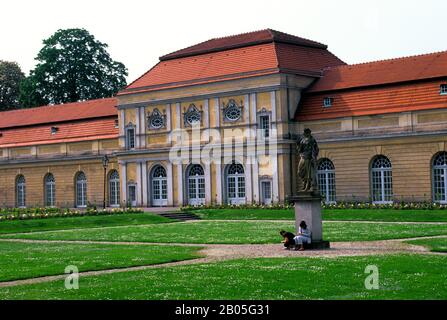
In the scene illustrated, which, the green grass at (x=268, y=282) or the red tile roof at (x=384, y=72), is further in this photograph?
the red tile roof at (x=384, y=72)

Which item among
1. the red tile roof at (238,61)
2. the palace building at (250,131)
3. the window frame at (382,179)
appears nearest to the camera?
the palace building at (250,131)

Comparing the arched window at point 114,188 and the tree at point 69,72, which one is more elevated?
the tree at point 69,72

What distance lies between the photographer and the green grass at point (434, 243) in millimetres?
23812

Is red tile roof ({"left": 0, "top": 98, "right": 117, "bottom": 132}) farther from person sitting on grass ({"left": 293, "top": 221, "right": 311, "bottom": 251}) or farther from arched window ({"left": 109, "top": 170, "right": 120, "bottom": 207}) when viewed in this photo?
person sitting on grass ({"left": 293, "top": 221, "right": 311, "bottom": 251})

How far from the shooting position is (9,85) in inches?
3649

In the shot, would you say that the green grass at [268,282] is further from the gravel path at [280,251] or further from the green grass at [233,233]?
the green grass at [233,233]

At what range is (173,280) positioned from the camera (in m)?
18.2

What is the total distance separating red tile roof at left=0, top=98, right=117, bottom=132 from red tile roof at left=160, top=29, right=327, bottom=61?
22.9ft

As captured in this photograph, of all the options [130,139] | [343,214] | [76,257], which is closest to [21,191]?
[130,139]

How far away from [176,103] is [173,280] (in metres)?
38.8

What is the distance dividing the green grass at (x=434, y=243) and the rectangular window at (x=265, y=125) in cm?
2592

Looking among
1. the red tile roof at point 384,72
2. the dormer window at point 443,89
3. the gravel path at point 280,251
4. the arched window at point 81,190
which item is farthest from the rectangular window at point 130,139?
the gravel path at point 280,251

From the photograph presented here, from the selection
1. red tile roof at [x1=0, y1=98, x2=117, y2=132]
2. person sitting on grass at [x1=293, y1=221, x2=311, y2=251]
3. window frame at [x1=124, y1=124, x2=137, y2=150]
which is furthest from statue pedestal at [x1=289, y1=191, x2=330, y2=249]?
red tile roof at [x1=0, y1=98, x2=117, y2=132]

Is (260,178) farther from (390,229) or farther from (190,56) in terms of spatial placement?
(390,229)
